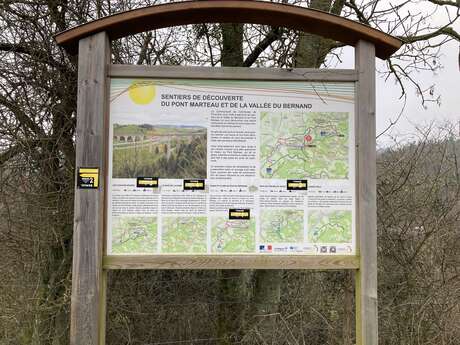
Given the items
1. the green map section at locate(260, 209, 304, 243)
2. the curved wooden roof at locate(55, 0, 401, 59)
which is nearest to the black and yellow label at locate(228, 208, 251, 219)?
the green map section at locate(260, 209, 304, 243)

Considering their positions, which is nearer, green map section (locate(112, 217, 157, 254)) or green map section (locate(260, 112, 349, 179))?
green map section (locate(112, 217, 157, 254))

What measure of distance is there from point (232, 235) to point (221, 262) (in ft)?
0.70

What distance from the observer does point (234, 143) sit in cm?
333

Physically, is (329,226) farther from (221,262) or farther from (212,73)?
(212,73)

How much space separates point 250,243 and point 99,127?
142 centimetres

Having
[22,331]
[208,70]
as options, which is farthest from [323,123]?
[22,331]

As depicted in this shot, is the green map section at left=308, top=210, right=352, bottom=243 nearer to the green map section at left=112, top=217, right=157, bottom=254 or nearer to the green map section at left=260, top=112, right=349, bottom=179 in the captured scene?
the green map section at left=260, top=112, right=349, bottom=179

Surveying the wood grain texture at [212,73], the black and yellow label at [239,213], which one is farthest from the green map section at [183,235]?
the wood grain texture at [212,73]

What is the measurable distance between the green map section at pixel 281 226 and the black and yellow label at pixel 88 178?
126 cm

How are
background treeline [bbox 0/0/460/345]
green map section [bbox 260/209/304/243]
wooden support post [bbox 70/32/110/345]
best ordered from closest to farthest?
wooden support post [bbox 70/32/110/345], green map section [bbox 260/209/304/243], background treeline [bbox 0/0/460/345]

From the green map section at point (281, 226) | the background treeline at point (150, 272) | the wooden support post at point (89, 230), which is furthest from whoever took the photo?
the background treeline at point (150, 272)

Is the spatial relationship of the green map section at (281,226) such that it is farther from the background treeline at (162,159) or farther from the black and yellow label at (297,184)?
the background treeline at (162,159)

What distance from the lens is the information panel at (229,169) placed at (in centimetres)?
324

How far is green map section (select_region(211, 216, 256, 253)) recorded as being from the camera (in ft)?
10.7
